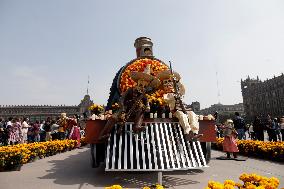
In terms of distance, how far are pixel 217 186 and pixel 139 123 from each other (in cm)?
430

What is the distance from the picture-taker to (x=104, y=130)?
739 centimetres

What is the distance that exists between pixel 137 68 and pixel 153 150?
4.51m

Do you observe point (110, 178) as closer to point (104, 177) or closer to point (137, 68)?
point (104, 177)

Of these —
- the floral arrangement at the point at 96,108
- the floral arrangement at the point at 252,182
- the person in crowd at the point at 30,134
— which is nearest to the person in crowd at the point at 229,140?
the floral arrangement at the point at 96,108

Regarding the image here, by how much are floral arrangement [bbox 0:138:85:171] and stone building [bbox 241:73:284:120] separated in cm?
7941

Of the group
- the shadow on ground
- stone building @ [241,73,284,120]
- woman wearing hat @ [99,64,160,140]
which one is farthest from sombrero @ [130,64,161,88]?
stone building @ [241,73,284,120]

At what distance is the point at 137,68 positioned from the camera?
10531 mm

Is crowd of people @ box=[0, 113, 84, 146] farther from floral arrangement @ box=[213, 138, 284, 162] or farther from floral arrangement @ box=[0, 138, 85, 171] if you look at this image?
floral arrangement @ box=[213, 138, 284, 162]

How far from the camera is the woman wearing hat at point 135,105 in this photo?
730 centimetres

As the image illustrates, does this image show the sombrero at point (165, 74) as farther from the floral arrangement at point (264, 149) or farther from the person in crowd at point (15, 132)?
the person in crowd at point (15, 132)

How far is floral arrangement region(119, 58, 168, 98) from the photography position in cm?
1026

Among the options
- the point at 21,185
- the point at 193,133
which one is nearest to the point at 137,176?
the point at 193,133

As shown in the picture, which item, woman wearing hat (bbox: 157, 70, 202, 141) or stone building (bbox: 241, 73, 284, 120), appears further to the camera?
stone building (bbox: 241, 73, 284, 120)

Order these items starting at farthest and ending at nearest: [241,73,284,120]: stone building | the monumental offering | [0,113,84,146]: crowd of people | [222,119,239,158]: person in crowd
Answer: [241,73,284,120]: stone building, [0,113,84,146]: crowd of people, [222,119,239,158]: person in crowd, the monumental offering
